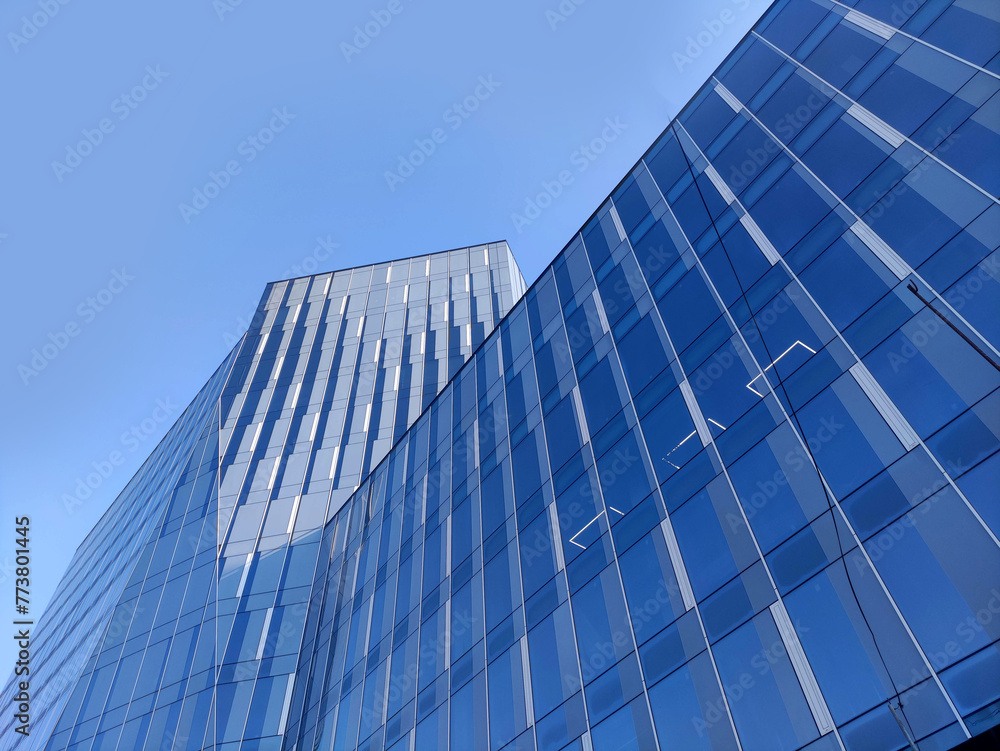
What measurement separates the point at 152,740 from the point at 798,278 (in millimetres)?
32021

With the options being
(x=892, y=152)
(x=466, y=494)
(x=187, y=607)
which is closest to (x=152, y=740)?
(x=187, y=607)

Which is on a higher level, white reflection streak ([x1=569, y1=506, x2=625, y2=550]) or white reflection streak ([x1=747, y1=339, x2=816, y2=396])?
white reflection streak ([x1=747, y1=339, x2=816, y2=396])

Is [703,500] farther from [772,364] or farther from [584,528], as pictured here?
[584,528]

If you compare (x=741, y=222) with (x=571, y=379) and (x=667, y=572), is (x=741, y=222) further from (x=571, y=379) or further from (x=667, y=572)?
(x=667, y=572)

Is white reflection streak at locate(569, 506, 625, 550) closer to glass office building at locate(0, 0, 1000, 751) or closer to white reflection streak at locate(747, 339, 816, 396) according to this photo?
glass office building at locate(0, 0, 1000, 751)

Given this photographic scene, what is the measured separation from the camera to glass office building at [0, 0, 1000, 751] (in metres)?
13.2

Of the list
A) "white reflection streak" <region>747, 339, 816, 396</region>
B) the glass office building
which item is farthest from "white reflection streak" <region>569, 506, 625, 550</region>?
"white reflection streak" <region>747, 339, 816, 396</region>

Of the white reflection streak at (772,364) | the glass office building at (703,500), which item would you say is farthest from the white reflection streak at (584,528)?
the white reflection streak at (772,364)

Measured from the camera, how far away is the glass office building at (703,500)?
13.2 meters

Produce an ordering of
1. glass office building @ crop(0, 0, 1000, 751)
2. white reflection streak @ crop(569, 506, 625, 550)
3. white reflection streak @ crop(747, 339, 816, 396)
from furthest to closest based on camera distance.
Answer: white reflection streak @ crop(569, 506, 625, 550) → white reflection streak @ crop(747, 339, 816, 396) → glass office building @ crop(0, 0, 1000, 751)

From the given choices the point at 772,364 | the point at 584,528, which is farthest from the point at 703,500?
the point at 584,528

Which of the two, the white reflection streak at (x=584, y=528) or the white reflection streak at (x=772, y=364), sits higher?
the white reflection streak at (x=772, y=364)

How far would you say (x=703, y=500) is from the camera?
18.0 meters

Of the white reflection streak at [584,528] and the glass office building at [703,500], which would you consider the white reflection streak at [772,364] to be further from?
the white reflection streak at [584,528]
